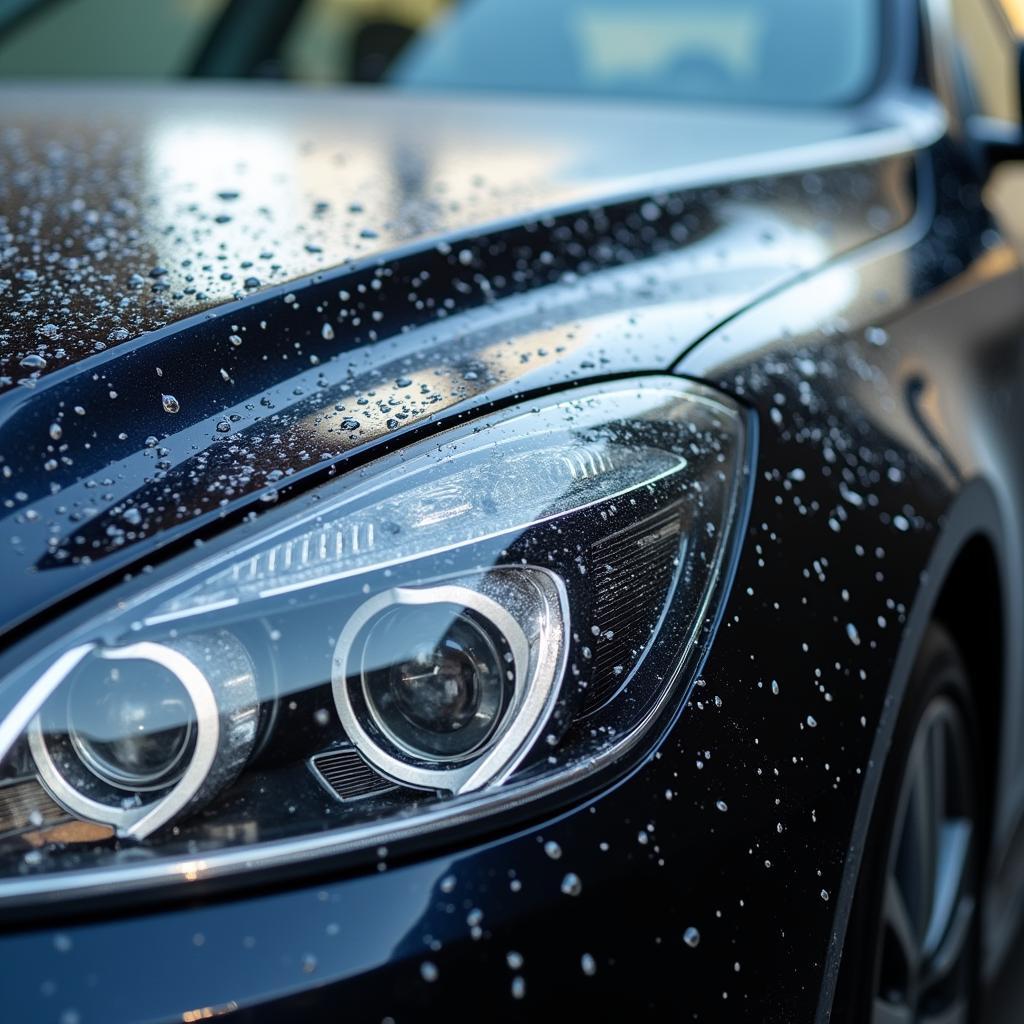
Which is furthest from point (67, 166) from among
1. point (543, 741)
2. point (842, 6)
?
point (842, 6)

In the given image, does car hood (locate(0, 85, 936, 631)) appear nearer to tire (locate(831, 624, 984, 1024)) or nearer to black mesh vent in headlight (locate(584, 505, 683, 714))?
black mesh vent in headlight (locate(584, 505, 683, 714))

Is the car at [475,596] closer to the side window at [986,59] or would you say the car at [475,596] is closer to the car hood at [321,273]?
the car hood at [321,273]

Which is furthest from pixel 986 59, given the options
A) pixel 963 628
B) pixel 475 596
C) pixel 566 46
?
pixel 475 596

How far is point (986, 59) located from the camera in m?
2.66

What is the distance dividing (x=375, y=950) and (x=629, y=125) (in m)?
1.40

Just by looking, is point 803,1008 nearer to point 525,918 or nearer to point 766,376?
point 525,918

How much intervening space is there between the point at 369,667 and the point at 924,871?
2.84ft

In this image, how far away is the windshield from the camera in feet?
7.08

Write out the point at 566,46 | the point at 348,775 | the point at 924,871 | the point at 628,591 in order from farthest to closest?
the point at 566,46 → the point at 924,871 → the point at 628,591 → the point at 348,775

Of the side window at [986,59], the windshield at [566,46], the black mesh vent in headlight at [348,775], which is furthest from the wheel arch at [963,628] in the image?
the side window at [986,59]

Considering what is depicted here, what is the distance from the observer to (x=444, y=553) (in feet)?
2.95

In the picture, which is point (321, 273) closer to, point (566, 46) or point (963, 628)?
point (963, 628)

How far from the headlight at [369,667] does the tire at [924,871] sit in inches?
12.2

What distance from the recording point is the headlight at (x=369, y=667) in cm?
80
